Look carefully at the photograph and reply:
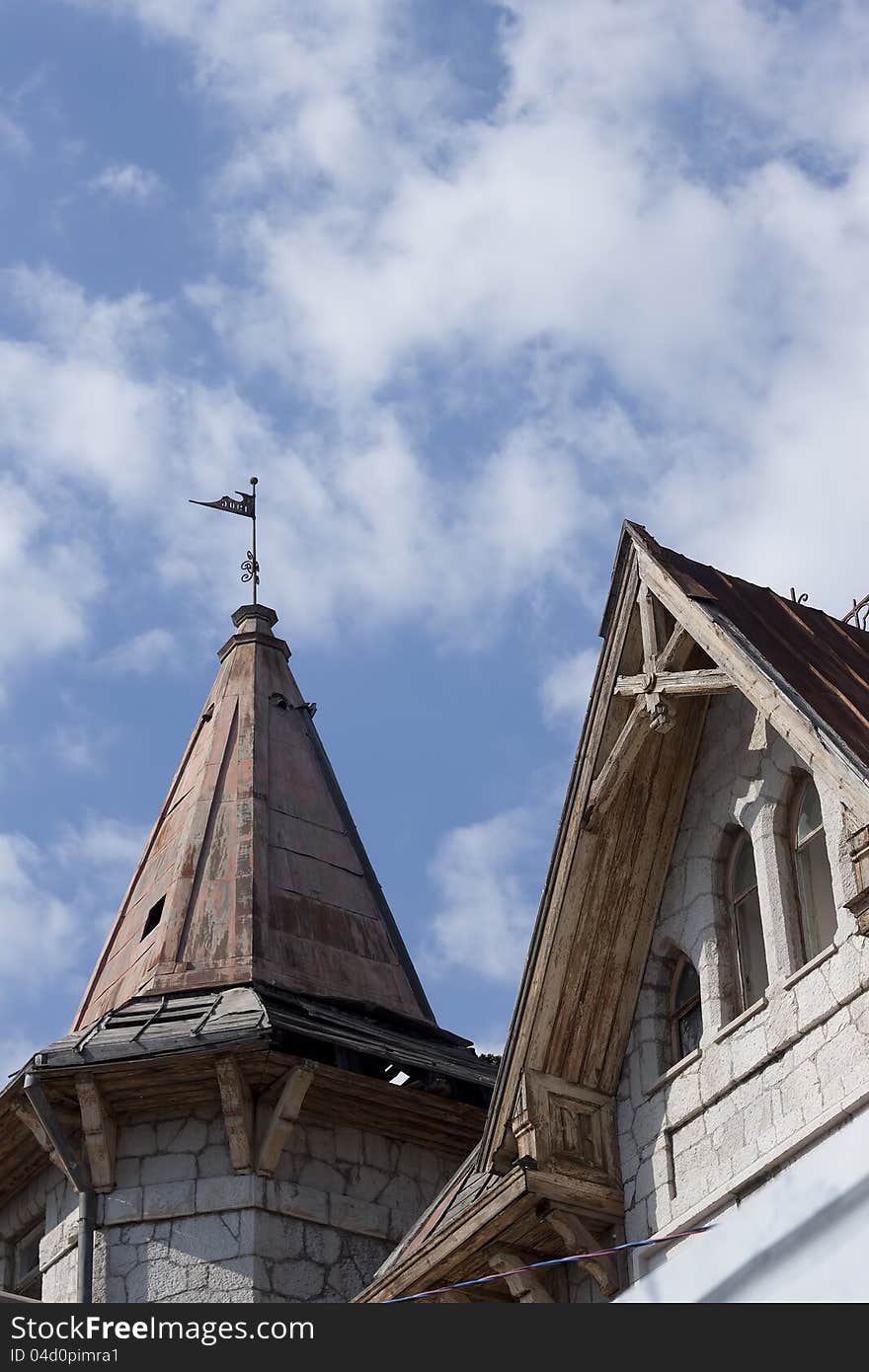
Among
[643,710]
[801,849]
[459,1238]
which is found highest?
[643,710]

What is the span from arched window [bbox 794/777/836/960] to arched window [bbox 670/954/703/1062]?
3.61 feet

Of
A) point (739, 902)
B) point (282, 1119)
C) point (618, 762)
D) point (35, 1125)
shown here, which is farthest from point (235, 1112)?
point (739, 902)

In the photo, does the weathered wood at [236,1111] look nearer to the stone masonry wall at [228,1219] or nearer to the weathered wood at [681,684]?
the stone masonry wall at [228,1219]

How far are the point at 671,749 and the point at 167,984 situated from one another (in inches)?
207

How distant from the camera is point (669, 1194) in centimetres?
1106

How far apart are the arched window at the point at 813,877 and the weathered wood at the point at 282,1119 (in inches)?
181

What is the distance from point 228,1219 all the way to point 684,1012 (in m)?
4.01

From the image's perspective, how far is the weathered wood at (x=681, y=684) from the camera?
1123 cm

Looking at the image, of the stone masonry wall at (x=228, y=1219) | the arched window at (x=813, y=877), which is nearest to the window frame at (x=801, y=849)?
the arched window at (x=813, y=877)

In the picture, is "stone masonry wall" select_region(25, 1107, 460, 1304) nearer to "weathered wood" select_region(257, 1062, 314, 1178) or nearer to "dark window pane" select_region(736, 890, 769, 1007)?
"weathered wood" select_region(257, 1062, 314, 1178)

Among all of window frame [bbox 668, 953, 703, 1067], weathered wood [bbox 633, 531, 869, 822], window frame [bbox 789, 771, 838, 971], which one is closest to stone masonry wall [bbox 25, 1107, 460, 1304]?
window frame [bbox 668, 953, 703, 1067]

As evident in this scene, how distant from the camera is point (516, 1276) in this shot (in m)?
11.5

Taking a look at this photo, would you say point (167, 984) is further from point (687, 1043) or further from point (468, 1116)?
point (687, 1043)

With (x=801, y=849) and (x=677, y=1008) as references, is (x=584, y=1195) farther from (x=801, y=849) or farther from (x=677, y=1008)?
(x=801, y=849)
